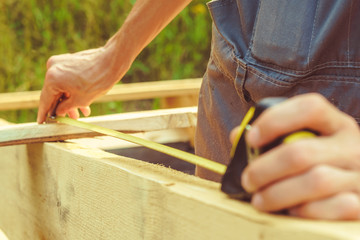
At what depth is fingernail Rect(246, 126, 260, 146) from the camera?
0.62m

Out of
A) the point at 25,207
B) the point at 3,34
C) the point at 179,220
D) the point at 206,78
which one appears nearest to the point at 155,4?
the point at 206,78

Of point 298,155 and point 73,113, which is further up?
point 298,155

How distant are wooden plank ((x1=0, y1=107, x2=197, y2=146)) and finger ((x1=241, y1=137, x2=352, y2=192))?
3.07 feet

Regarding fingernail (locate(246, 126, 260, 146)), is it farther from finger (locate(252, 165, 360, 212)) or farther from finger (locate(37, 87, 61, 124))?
finger (locate(37, 87, 61, 124))

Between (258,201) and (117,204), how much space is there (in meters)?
0.39

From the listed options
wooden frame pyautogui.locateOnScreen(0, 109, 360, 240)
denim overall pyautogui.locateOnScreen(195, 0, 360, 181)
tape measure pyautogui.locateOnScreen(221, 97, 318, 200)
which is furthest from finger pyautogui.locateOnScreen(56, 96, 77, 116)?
tape measure pyautogui.locateOnScreen(221, 97, 318, 200)

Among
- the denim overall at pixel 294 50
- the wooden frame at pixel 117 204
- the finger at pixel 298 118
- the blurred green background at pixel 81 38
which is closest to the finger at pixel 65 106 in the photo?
the wooden frame at pixel 117 204

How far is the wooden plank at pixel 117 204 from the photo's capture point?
24.7 inches


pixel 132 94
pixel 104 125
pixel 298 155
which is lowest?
pixel 132 94

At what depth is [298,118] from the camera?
1.96 feet

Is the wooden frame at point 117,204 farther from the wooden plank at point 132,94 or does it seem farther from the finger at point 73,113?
the wooden plank at point 132,94

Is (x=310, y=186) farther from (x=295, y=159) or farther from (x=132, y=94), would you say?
(x=132, y=94)

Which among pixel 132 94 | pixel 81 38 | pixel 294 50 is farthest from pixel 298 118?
pixel 81 38

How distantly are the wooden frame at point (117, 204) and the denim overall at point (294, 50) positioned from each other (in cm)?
42
